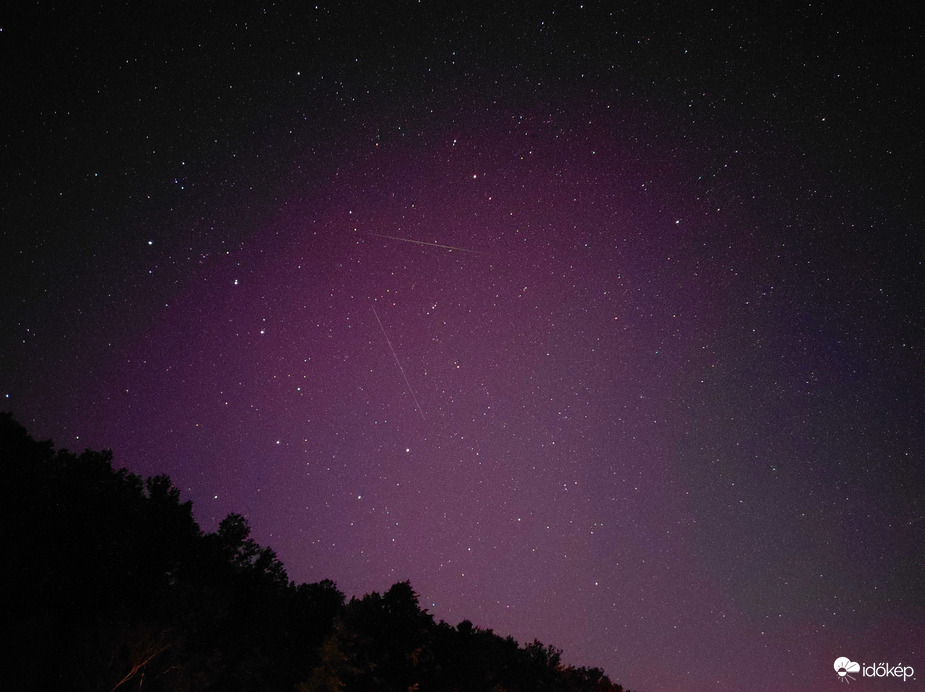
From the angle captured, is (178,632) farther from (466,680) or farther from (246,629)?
(466,680)

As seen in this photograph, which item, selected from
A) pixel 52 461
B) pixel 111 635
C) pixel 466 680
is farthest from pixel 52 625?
pixel 466 680

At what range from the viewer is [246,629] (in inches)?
891

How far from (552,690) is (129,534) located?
1244 inches

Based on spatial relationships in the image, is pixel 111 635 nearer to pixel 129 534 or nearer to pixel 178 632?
pixel 178 632

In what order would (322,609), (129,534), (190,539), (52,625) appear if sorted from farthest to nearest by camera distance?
(322,609) → (190,539) → (129,534) → (52,625)

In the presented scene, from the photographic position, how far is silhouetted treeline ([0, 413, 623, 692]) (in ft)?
50.3

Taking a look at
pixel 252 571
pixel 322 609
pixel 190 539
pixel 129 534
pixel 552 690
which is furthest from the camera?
pixel 552 690

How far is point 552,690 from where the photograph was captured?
120 feet

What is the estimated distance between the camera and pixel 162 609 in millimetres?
18172

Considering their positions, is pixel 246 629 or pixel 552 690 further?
pixel 552 690

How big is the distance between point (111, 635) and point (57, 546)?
333 centimetres

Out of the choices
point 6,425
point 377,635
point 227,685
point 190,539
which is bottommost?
point 227,685

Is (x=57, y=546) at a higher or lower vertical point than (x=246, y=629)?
higher

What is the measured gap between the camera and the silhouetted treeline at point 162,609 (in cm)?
1534
